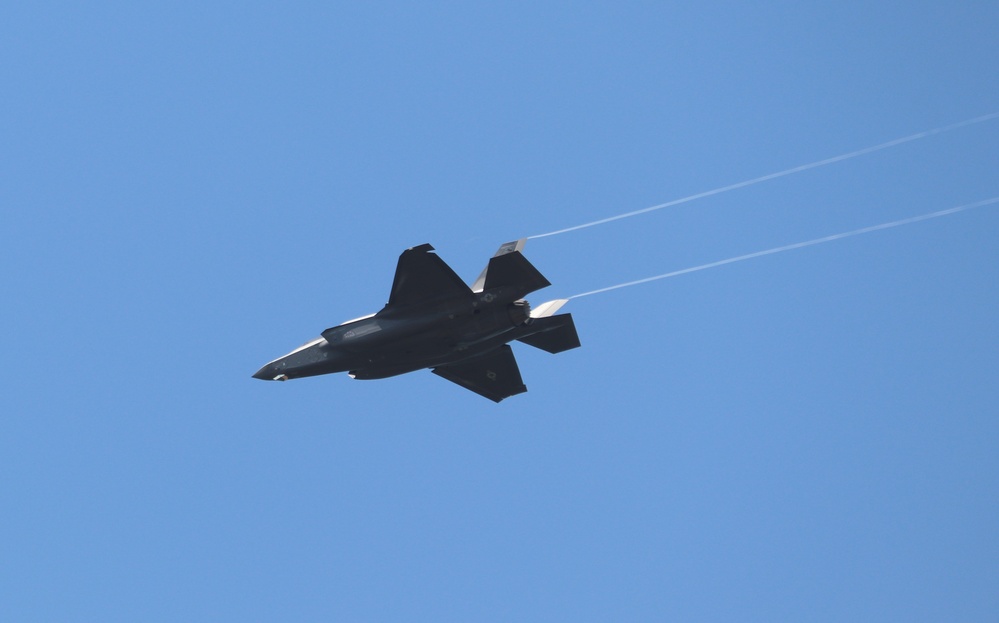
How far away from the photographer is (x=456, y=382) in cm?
4241

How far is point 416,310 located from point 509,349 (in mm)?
4817

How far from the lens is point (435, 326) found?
123ft

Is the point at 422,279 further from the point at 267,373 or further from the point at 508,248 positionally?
the point at 267,373

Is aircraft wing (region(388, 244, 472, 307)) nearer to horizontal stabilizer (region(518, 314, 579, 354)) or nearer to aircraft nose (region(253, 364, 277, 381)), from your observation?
horizontal stabilizer (region(518, 314, 579, 354))

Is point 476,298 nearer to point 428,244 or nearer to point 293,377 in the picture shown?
point 428,244

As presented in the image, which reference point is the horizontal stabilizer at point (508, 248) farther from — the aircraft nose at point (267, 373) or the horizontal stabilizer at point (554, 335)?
the aircraft nose at point (267, 373)

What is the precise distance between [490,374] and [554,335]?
343 centimetres

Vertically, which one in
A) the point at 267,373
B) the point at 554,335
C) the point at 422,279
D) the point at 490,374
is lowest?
the point at 490,374

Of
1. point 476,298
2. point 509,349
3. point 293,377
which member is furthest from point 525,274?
point 293,377

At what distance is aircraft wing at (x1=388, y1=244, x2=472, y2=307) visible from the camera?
1453 inches

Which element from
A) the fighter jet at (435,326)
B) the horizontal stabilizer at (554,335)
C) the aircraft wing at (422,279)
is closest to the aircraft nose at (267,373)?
the fighter jet at (435,326)

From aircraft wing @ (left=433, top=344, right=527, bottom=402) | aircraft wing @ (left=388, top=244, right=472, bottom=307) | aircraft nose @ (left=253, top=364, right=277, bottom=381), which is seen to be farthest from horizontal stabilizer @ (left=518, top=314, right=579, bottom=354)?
aircraft nose @ (left=253, top=364, right=277, bottom=381)

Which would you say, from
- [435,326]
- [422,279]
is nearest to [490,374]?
[435,326]

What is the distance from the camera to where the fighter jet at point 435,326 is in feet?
121
